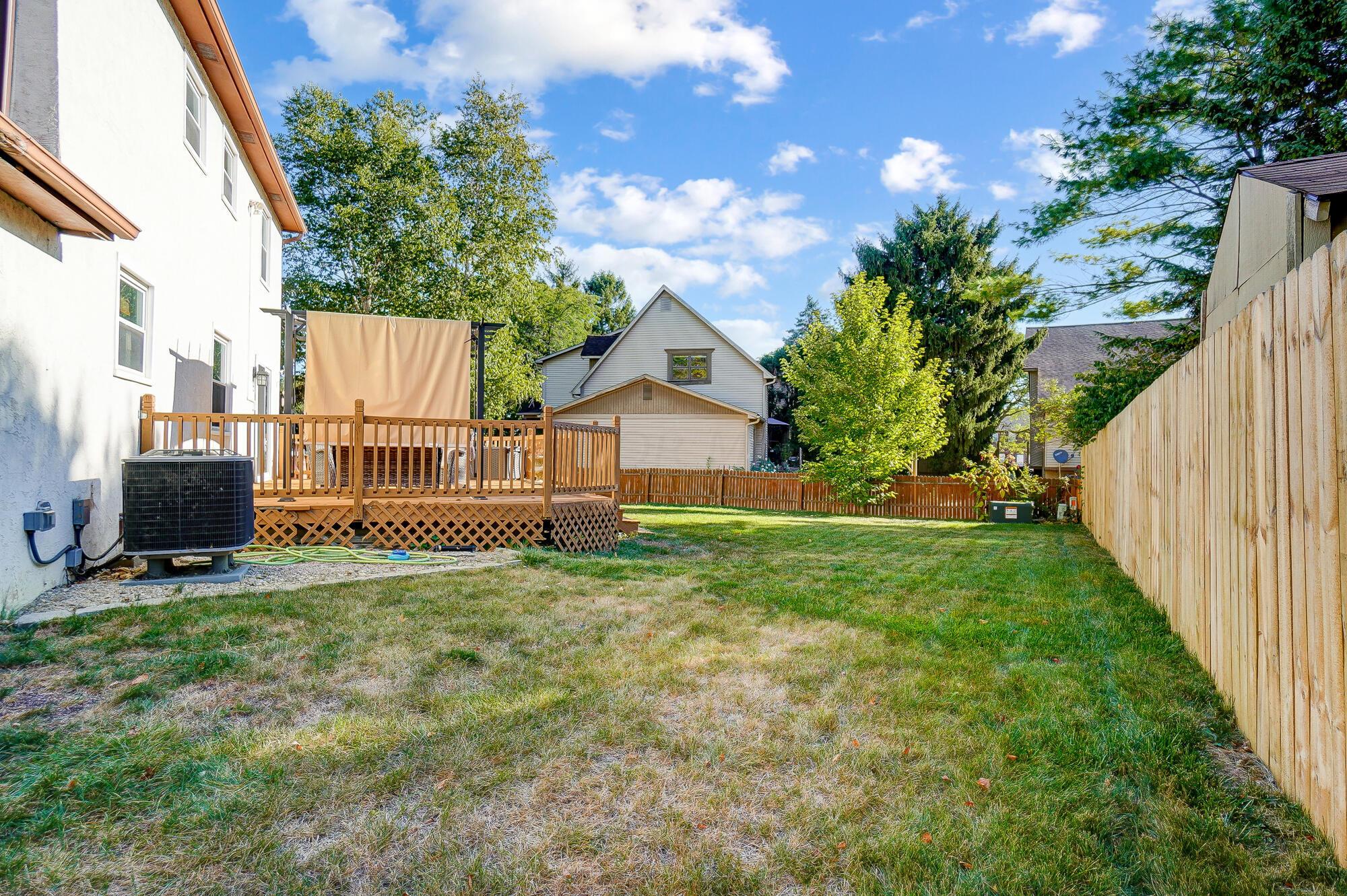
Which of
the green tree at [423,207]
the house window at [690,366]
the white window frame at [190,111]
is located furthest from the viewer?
the house window at [690,366]

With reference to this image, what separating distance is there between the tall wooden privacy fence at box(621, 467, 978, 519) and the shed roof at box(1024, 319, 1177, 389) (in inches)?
379

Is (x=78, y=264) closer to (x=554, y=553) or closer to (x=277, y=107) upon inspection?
(x=554, y=553)

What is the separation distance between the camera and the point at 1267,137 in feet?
47.1

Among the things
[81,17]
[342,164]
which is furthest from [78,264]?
[342,164]

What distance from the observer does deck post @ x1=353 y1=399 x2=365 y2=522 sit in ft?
25.3

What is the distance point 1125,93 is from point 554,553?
16.6 m

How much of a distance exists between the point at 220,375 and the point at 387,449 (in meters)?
4.20

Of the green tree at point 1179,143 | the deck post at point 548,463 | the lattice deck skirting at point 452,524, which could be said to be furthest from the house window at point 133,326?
the green tree at point 1179,143

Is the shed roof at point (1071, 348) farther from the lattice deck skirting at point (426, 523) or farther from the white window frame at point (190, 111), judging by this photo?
the white window frame at point (190, 111)

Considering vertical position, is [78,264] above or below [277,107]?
below

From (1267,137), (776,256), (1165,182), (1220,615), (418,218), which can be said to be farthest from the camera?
(776,256)

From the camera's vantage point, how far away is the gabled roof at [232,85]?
7.86 metres

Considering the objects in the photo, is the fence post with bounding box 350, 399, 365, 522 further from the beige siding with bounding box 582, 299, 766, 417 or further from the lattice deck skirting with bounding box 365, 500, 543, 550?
the beige siding with bounding box 582, 299, 766, 417

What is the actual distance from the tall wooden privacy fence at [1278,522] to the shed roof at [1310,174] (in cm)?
214
